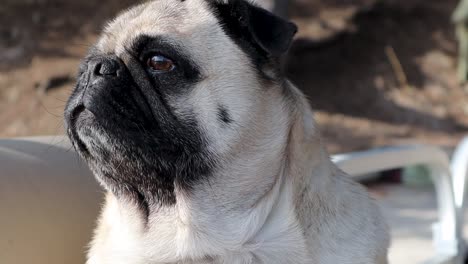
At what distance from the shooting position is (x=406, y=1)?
24.3 ft

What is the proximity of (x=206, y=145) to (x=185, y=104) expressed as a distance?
111mm

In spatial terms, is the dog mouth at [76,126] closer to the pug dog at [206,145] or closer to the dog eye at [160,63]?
the pug dog at [206,145]

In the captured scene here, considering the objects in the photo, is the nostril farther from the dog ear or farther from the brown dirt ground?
the brown dirt ground

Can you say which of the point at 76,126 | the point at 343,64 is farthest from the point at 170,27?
the point at 343,64

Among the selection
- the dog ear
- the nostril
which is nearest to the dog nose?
the nostril

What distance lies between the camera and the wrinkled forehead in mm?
1520

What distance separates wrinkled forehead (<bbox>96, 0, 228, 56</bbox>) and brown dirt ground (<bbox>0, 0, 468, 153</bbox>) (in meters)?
3.84

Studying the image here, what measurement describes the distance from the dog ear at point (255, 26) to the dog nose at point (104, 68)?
28 cm

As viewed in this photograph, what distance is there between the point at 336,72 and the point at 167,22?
18.2 ft

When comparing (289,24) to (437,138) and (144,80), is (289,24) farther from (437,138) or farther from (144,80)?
(437,138)

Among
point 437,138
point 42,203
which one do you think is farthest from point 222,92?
point 437,138

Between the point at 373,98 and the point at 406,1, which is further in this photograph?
the point at 406,1

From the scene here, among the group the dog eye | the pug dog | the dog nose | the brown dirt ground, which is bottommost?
the brown dirt ground

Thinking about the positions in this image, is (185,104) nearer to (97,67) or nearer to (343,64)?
(97,67)
